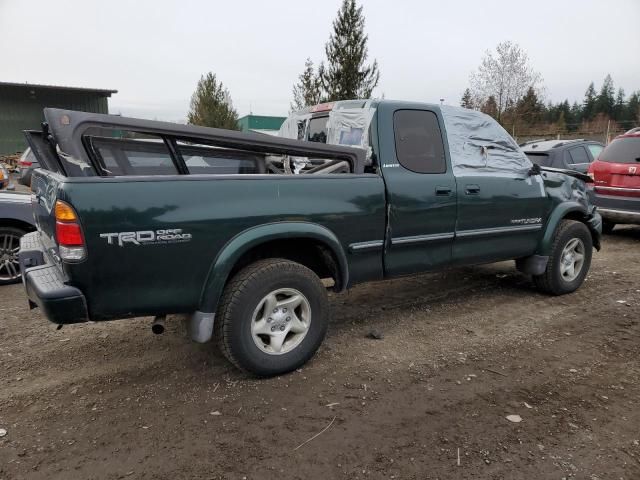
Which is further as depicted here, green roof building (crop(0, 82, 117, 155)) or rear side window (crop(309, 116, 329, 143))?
green roof building (crop(0, 82, 117, 155))

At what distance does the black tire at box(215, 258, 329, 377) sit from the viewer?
9.78 feet

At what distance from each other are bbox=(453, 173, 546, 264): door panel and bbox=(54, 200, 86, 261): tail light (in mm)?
2908

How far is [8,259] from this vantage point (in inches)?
211

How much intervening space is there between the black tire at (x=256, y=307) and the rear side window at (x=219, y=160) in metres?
1.28

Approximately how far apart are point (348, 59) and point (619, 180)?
50.8ft

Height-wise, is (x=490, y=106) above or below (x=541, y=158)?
above

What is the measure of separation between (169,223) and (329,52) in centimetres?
2019

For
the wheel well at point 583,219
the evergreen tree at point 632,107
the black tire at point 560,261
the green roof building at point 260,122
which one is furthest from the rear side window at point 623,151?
the evergreen tree at point 632,107

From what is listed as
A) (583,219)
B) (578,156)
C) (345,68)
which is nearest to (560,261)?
(583,219)

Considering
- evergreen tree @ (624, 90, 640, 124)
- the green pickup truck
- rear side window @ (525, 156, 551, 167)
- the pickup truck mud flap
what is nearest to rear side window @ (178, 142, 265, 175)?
the green pickup truck

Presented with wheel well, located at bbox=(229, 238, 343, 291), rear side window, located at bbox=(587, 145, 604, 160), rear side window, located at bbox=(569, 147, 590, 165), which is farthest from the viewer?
rear side window, located at bbox=(587, 145, 604, 160)

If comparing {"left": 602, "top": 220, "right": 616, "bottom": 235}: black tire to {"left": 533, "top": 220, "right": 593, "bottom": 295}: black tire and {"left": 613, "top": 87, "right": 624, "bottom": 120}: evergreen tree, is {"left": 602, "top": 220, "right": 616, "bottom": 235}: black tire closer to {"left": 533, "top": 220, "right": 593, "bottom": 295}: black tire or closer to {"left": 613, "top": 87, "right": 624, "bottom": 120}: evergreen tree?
{"left": 533, "top": 220, "right": 593, "bottom": 295}: black tire

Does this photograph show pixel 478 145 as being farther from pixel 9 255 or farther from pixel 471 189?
pixel 9 255

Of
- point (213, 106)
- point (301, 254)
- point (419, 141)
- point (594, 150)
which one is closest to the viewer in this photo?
point (301, 254)
